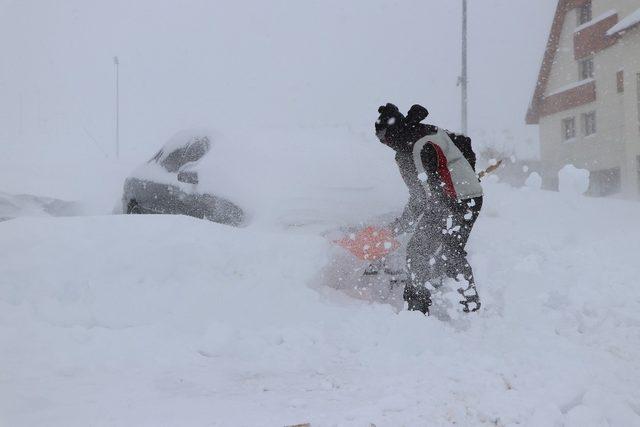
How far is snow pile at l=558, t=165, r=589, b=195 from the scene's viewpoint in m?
8.41

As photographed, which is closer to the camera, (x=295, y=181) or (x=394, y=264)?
(x=394, y=264)

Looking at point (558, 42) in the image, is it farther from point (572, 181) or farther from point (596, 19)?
point (572, 181)

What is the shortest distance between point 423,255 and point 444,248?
163 mm

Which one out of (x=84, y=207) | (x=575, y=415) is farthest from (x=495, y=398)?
(x=84, y=207)

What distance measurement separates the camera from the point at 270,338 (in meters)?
3.40

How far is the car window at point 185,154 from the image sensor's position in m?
5.96

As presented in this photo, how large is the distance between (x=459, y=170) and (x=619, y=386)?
1.73 m

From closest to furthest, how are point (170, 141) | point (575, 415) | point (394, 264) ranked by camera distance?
point (575, 415) → point (394, 264) → point (170, 141)

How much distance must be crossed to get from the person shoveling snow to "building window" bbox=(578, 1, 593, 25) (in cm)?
1941

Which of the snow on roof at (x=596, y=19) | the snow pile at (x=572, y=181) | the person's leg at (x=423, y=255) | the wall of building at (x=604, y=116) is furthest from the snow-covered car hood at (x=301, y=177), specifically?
the snow on roof at (x=596, y=19)

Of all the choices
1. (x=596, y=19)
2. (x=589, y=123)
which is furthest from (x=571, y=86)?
(x=596, y=19)

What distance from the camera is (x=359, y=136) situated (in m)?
6.21

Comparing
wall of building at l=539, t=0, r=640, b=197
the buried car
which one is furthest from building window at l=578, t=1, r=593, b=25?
the buried car

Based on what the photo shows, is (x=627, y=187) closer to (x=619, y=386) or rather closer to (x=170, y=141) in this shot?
(x=170, y=141)
